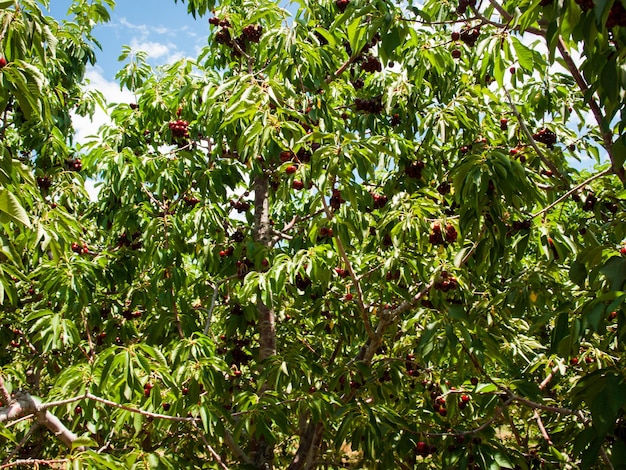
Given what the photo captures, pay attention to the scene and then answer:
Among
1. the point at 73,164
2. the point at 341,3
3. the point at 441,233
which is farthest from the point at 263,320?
the point at 73,164

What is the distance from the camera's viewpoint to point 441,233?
2.41 metres

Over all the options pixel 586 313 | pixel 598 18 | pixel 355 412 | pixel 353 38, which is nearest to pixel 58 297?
pixel 355 412

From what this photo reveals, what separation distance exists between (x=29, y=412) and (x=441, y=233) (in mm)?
1930

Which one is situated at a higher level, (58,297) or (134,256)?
(134,256)

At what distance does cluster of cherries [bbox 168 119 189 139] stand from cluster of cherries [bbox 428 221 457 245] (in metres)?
1.89

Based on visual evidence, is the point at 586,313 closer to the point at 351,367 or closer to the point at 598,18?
the point at 598,18

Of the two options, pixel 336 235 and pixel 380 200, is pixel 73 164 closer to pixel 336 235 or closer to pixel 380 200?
pixel 380 200

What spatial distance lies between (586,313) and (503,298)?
1174mm

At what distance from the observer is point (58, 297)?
269 centimetres

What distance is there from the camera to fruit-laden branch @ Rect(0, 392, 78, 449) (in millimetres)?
1724

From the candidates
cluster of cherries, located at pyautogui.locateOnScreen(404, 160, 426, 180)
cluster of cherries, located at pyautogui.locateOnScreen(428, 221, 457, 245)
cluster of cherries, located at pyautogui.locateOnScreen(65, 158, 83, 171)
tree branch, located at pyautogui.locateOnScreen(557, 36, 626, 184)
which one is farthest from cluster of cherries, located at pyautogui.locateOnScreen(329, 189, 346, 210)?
cluster of cherries, located at pyautogui.locateOnScreen(65, 158, 83, 171)

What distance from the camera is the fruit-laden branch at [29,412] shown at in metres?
1.72

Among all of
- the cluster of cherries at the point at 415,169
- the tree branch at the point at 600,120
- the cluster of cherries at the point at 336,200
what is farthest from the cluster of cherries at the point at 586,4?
the cluster of cherries at the point at 415,169

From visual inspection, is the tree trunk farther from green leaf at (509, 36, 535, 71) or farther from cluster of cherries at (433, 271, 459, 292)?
green leaf at (509, 36, 535, 71)
